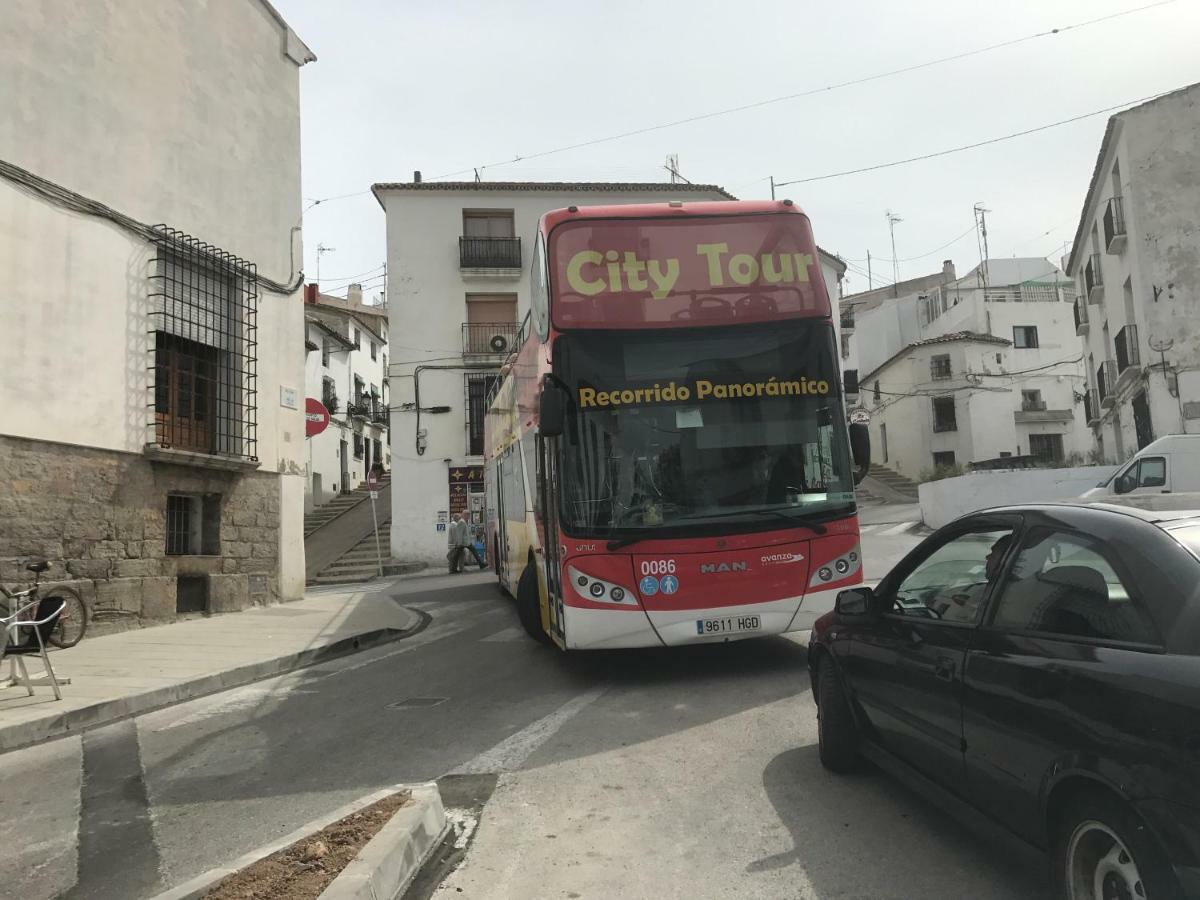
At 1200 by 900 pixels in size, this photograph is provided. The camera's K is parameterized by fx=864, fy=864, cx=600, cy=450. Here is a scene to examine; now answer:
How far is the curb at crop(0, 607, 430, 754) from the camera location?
6.25 meters

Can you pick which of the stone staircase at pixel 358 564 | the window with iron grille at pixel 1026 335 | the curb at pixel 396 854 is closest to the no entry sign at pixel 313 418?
the stone staircase at pixel 358 564

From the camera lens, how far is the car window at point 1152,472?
16141 mm

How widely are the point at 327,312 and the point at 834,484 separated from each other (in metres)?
35.9

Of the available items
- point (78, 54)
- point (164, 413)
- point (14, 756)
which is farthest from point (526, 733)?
point (78, 54)

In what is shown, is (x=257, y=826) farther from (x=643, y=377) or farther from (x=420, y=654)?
(x=420, y=654)

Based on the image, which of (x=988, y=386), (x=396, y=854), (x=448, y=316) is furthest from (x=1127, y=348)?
(x=396, y=854)

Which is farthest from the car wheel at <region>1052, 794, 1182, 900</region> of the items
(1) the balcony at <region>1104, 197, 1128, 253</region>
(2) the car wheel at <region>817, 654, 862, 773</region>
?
(1) the balcony at <region>1104, 197, 1128, 253</region>

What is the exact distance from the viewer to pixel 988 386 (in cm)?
4209

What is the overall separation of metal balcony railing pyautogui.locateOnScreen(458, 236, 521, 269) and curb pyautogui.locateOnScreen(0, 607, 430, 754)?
68.2 feet

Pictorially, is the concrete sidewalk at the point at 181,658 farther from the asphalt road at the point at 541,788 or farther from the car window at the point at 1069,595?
the car window at the point at 1069,595

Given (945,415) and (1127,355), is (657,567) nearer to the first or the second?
(1127,355)

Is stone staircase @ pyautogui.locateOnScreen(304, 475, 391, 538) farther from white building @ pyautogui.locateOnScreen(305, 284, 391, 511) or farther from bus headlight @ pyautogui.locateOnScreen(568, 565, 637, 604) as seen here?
bus headlight @ pyautogui.locateOnScreen(568, 565, 637, 604)

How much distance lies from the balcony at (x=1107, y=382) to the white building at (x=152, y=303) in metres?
24.8

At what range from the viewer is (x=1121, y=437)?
90.7ft
